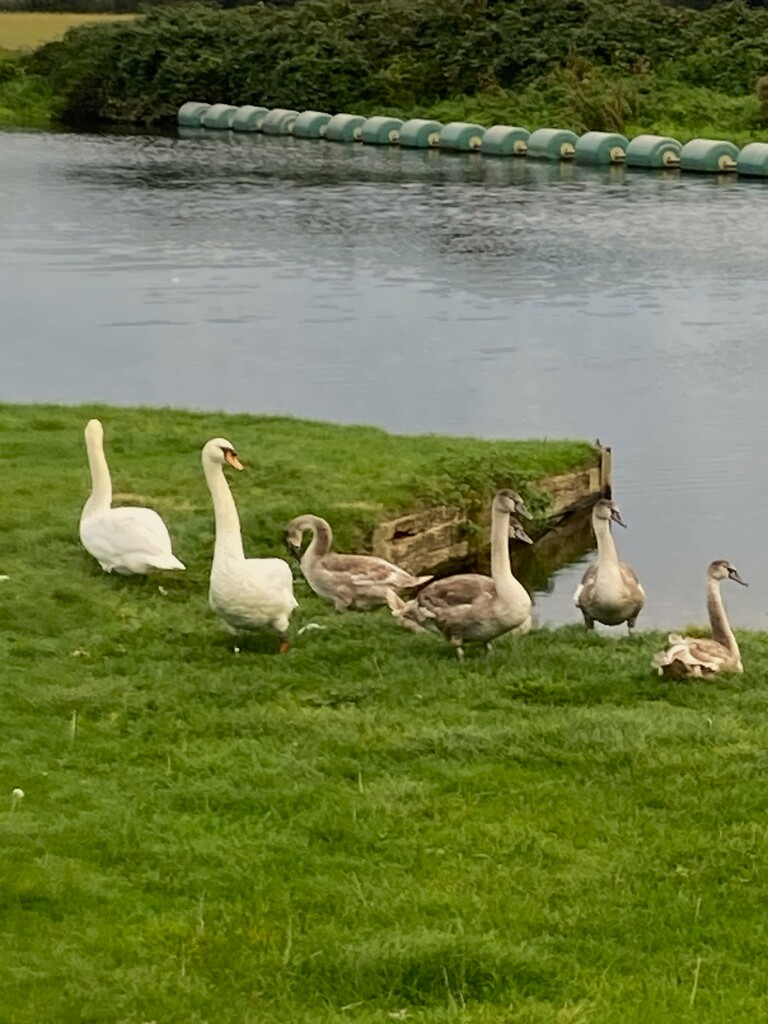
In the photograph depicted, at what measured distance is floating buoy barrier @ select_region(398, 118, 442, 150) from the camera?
64.9 meters

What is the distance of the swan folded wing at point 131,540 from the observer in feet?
48.2

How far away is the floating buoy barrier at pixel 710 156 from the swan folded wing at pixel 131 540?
42.5m

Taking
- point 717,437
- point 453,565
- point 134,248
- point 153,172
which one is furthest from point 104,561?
point 153,172

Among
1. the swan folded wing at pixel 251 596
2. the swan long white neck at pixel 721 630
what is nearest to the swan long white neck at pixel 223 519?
the swan folded wing at pixel 251 596

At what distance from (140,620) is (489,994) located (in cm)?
647

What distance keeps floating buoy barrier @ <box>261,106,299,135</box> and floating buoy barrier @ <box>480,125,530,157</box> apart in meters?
11.6

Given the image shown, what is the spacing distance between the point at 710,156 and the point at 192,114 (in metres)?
28.9

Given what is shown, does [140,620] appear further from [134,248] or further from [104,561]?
[134,248]

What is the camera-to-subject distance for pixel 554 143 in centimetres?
5931

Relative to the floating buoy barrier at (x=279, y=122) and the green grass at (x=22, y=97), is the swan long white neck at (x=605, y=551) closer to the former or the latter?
the floating buoy barrier at (x=279, y=122)

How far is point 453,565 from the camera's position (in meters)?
19.2

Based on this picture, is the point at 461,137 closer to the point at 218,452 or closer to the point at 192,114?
the point at 192,114

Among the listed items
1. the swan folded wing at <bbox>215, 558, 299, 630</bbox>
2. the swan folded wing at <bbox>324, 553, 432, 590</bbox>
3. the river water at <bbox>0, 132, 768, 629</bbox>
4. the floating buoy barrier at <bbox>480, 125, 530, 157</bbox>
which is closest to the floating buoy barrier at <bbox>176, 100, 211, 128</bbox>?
the river water at <bbox>0, 132, 768, 629</bbox>

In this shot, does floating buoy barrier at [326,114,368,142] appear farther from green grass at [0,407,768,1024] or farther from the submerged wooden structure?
green grass at [0,407,768,1024]
